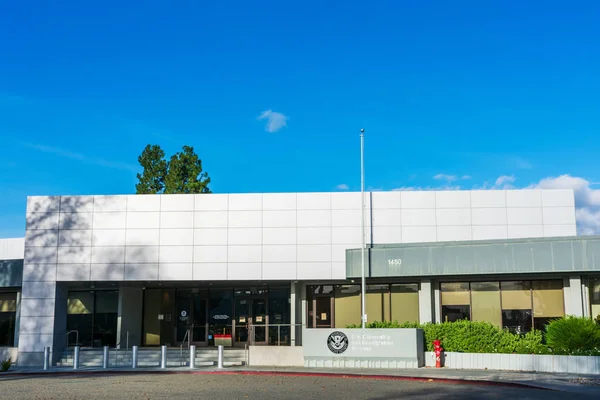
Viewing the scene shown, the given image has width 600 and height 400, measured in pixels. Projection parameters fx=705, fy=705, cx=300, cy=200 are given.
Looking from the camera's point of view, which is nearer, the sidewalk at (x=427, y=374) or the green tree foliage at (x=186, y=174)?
the sidewalk at (x=427, y=374)

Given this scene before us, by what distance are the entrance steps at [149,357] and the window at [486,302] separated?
1139cm

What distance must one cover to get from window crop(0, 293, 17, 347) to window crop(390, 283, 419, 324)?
73.1 ft

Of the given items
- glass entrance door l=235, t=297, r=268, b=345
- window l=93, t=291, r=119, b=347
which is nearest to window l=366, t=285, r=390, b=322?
glass entrance door l=235, t=297, r=268, b=345

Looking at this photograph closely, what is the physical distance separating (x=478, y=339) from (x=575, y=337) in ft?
12.8

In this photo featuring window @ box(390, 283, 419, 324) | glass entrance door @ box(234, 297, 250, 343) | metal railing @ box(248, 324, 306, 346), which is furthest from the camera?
glass entrance door @ box(234, 297, 250, 343)

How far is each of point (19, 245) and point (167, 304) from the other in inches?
652

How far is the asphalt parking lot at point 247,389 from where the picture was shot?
59.8 ft

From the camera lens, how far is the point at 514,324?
111 ft

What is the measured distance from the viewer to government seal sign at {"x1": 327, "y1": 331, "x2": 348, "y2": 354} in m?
29.2

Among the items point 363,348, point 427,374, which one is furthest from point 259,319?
point 427,374

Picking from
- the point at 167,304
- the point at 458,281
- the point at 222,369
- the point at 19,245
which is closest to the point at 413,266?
the point at 458,281

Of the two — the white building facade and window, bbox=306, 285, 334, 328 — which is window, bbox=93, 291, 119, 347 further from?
window, bbox=306, 285, 334, 328

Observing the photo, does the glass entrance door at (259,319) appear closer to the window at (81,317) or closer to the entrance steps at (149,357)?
the entrance steps at (149,357)

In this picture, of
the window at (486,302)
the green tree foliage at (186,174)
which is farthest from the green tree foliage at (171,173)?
the window at (486,302)
